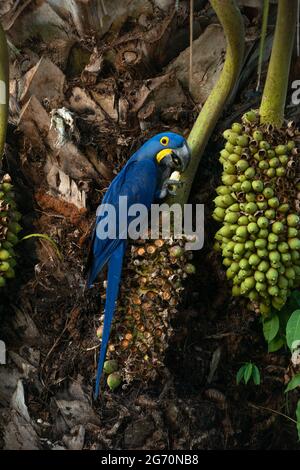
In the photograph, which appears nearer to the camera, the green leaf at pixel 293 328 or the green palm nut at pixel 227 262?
the green leaf at pixel 293 328

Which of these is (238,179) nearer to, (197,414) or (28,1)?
(197,414)

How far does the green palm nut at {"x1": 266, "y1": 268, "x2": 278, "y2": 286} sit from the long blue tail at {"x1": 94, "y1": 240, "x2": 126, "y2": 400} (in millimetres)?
467

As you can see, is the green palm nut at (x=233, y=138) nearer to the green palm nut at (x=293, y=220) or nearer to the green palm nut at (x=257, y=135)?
the green palm nut at (x=257, y=135)

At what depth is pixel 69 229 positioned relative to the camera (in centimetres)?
236

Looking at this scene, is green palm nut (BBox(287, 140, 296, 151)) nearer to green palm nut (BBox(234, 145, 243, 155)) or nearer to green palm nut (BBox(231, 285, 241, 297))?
green palm nut (BBox(234, 145, 243, 155))

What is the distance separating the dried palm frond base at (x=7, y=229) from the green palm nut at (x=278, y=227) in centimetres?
84

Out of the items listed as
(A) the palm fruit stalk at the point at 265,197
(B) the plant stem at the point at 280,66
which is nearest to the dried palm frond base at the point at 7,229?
(A) the palm fruit stalk at the point at 265,197

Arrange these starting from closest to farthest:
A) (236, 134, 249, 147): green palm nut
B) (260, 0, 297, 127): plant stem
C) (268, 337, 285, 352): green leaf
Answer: (260, 0, 297, 127): plant stem < (236, 134, 249, 147): green palm nut < (268, 337, 285, 352): green leaf

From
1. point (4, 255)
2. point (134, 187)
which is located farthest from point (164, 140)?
point (4, 255)

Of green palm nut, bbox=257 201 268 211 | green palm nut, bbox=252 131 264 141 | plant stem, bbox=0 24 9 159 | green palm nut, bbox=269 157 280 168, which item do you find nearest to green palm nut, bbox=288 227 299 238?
green palm nut, bbox=257 201 268 211

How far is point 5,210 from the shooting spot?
235 cm

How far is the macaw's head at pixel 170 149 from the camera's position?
7.63ft

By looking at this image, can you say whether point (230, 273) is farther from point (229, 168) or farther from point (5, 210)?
point (5, 210)

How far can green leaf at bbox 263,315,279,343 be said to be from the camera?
2328 millimetres
